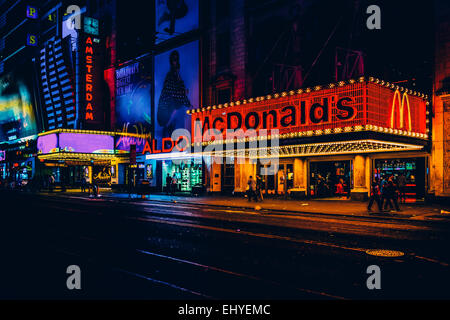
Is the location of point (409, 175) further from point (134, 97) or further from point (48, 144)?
point (48, 144)

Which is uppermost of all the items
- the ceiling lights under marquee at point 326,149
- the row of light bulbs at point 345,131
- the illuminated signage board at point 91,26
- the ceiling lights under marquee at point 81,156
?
the illuminated signage board at point 91,26

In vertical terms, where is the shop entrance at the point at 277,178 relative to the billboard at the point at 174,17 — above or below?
below

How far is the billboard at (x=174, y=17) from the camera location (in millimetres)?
33812

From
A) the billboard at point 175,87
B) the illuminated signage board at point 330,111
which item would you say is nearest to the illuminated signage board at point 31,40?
the billboard at point 175,87

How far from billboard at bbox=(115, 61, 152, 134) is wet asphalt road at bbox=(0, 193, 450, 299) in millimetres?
Answer: 26129

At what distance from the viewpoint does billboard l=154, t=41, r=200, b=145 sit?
33.5 m

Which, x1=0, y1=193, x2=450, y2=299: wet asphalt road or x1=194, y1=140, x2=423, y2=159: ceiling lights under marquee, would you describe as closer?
x1=0, y1=193, x2=450, y2=299: wet asphalt road

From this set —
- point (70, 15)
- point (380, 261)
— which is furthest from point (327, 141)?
point (70, 15)

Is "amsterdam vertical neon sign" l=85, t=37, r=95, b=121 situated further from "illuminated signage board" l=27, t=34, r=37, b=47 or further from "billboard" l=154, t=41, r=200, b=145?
"illuminated signage board" l=27, t=34, r=37, b=47

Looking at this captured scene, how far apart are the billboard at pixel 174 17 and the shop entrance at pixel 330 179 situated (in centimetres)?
1717

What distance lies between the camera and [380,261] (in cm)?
797

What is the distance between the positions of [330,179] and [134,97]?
23.7m

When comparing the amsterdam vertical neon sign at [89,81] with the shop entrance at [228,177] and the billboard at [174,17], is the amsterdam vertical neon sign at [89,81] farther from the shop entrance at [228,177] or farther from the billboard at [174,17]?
the shop entrance at [228,177]

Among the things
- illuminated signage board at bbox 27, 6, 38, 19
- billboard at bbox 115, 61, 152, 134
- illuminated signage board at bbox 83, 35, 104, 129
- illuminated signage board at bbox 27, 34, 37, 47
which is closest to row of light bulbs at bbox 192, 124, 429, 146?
billboard at bbox 115, 61, 152, 134
